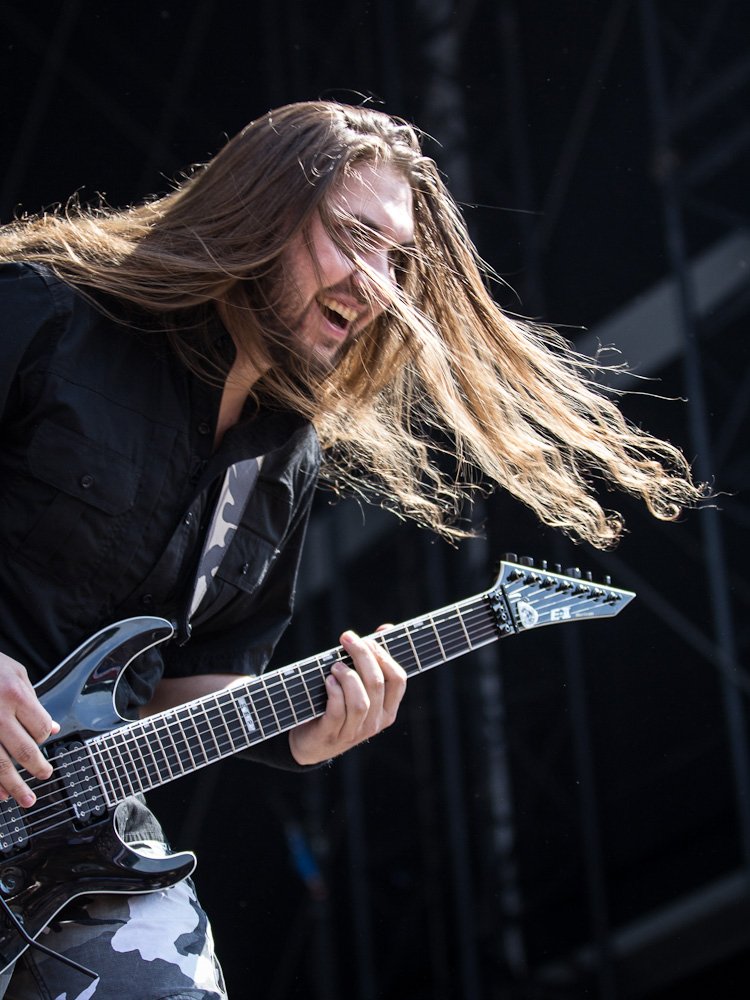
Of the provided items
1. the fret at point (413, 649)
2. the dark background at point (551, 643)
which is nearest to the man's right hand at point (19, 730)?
the fret at point (413, 649)

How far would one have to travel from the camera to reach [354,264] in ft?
5.57

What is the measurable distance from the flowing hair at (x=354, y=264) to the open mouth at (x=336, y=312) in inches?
3.3

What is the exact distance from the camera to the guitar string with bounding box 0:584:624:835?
1.58 meters

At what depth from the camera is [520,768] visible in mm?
3734

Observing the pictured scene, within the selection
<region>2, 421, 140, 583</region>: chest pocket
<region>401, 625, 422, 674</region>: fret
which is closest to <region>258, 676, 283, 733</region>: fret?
<region>401, 625, 422, 674</region>: fret

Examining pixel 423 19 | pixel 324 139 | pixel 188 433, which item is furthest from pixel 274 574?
pixel 423 19

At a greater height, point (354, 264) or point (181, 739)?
point (354, 264)

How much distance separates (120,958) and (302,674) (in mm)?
570

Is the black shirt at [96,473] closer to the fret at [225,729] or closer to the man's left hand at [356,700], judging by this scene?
the fret at [225,729]

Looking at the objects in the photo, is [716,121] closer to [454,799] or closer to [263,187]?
[263,187]

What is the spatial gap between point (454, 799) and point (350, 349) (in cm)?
233

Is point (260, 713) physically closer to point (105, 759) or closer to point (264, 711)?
point (264, 711)

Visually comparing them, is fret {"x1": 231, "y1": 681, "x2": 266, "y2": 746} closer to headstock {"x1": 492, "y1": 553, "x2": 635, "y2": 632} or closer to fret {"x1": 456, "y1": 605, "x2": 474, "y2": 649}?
fret {"x1": 456, "y1": 605, "x2": 474, "y2": 649}

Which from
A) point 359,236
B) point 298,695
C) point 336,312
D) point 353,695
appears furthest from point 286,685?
point 359,236
